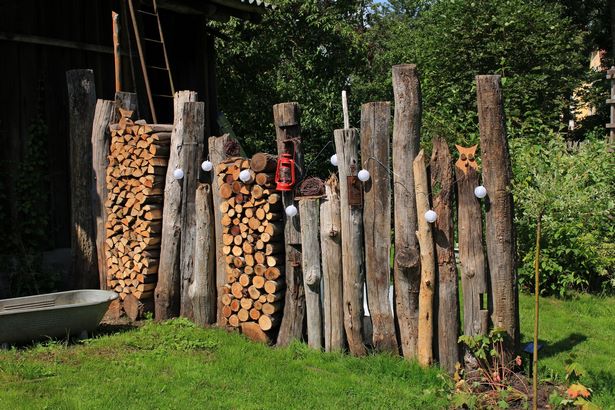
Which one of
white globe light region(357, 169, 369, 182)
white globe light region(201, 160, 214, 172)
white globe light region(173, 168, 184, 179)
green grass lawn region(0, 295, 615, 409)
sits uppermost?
white globe light region(201, 160, 214, 172)

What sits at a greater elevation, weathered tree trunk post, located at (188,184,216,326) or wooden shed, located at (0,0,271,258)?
wooden shed, located at (0,0,271,258)

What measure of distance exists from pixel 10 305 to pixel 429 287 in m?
3.76

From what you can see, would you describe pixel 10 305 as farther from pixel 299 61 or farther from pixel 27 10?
pixel 299 61

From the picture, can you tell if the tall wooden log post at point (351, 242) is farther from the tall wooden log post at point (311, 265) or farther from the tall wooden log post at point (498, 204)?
the tall wooden log post at point (498, 204)

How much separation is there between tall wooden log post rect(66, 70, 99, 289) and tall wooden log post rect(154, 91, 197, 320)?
985 millimetres

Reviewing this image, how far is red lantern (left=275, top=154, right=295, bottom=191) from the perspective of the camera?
5.87 metres

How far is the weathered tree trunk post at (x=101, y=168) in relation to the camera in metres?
7.12

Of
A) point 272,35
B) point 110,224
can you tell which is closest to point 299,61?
point 272,35

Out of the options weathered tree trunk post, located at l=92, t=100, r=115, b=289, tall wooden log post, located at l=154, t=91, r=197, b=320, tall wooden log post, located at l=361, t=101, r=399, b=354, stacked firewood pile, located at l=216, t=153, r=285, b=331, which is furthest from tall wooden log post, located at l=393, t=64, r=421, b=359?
weathered tree trunk post, located at l=92, t=100, r=115, b=289

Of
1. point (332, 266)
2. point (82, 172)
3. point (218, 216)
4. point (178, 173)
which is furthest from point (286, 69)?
point (332, 266)

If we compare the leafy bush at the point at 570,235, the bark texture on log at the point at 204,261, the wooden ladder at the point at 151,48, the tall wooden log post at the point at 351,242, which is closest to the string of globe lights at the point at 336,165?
the tall wooden log post at the point at 351,242

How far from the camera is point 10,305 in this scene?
6.18 meters

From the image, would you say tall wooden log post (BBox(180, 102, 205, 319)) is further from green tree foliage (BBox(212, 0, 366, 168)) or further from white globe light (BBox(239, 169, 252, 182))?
green tree foliage (BBox(212, 0, 366, 168))

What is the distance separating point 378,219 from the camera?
556 centimetres
